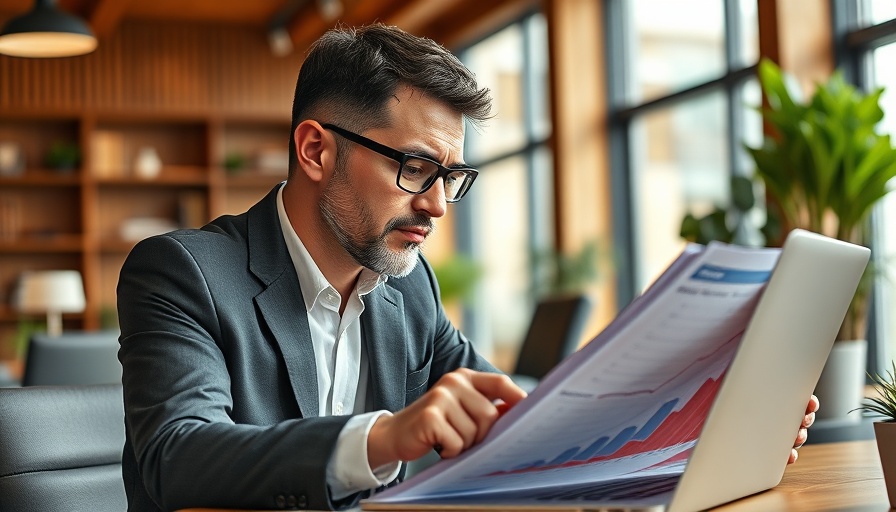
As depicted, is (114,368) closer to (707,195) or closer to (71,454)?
(71,454)

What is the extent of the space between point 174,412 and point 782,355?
23.1 inches

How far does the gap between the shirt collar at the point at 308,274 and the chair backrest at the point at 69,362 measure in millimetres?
2178

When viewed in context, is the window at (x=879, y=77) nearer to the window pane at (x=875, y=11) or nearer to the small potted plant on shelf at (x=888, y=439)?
the window pane at (x=875, y=11)

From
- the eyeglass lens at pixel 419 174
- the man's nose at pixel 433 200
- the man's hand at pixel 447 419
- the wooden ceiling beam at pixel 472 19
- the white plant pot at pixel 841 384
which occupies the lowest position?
the white plant pot at pixel 841 384

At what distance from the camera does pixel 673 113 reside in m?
6.39

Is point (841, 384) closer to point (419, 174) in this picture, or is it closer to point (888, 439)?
point (419, 174)

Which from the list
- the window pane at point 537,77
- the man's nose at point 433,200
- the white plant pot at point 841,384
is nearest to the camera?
the man's nose at point 433,200

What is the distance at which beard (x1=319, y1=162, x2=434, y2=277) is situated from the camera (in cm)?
144

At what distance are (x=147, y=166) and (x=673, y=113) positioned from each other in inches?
167

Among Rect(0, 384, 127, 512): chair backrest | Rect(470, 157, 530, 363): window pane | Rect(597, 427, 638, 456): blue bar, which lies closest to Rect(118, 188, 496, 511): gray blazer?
Rect(0, 384, 127, 512): chair backrest

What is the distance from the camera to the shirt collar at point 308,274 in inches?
57.7

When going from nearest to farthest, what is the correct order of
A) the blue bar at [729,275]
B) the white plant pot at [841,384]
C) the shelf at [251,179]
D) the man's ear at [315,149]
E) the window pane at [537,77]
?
the blue bar at [729,275]
the man's ear at [315,149]
the white plant pot at [841,384]
the window pane at [537,77]
the shelf at [251,179]

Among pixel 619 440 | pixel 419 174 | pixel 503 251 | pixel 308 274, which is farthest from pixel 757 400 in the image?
pixel 503 251

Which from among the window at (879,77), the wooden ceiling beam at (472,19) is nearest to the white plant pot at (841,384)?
the window at (879,77)
